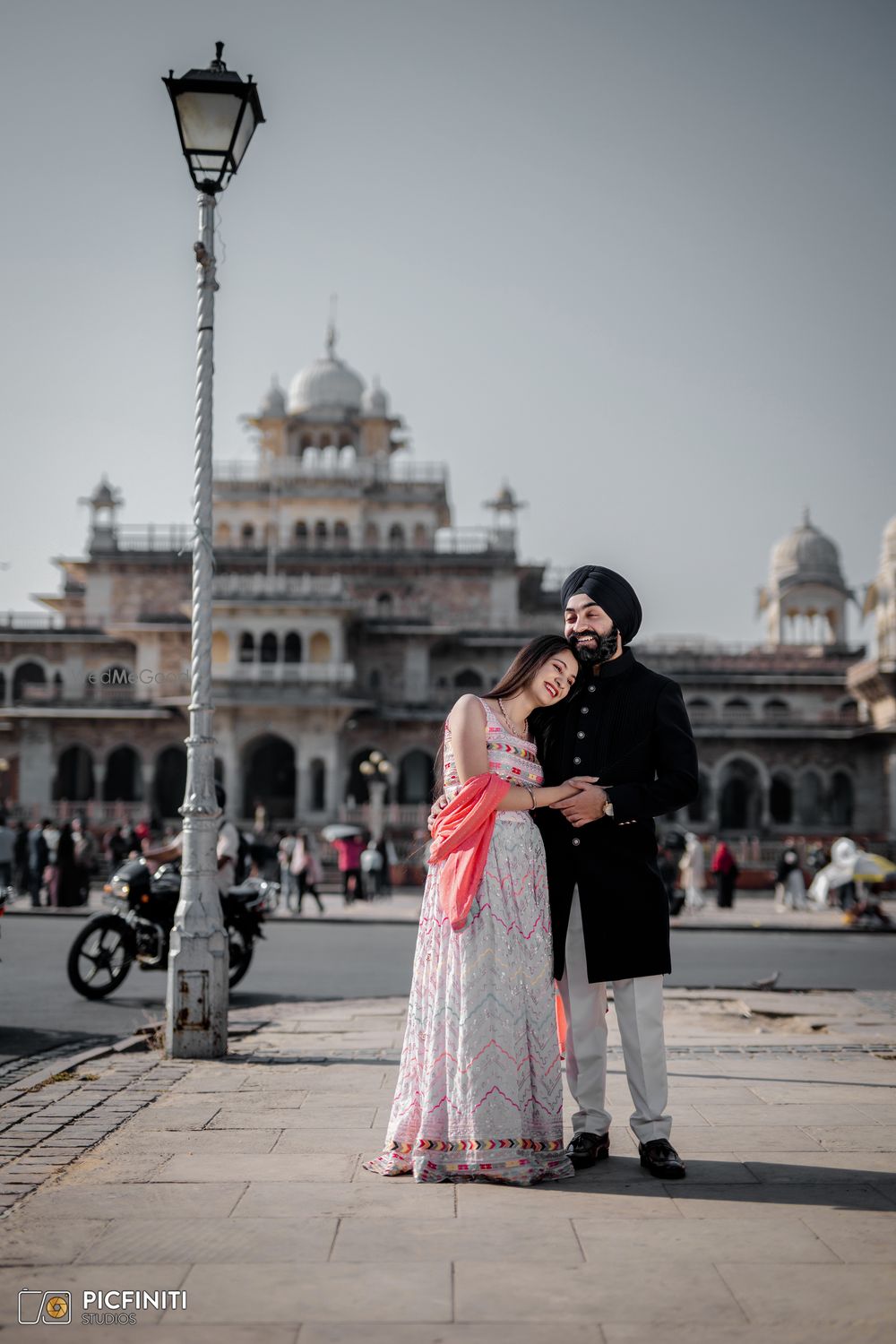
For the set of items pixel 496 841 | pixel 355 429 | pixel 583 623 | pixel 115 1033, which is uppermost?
pixel 355 429

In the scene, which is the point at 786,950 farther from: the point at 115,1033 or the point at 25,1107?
the point at 25,1107

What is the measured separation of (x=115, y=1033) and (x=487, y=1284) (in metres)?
5.62

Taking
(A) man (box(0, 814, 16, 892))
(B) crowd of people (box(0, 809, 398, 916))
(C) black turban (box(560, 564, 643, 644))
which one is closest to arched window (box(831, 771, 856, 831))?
(B) crowd of people (box(0, 809, 398, 916))

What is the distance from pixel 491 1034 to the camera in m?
4.19

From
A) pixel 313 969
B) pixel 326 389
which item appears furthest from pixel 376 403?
pixel 313 969

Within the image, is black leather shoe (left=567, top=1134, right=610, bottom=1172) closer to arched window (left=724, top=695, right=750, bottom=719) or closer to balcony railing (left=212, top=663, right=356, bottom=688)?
balcony railing (left=212, top=663, right=356, bottom=688)

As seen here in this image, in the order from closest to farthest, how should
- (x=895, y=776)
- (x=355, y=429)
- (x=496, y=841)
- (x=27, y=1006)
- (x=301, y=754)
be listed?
(x=496, y=841) < (x=27, y=1006) < (x=301, y=754) < (x=895, y=776) < (x=355, y=429)

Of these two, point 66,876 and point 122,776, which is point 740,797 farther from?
point 66,876

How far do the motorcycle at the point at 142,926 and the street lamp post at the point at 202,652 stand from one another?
9.02 feet

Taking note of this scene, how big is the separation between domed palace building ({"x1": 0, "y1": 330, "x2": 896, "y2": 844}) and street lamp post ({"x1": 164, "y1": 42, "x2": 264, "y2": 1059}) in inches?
1138

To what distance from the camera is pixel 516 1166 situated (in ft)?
13.2

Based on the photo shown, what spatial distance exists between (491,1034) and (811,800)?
4074cm

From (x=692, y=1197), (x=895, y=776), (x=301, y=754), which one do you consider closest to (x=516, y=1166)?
(x=692, y=1197)

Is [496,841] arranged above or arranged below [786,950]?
above
